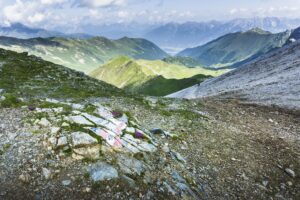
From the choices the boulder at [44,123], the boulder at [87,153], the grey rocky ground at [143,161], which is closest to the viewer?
the grey rocky ground at [143,161]

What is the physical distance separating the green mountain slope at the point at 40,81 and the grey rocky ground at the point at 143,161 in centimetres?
861

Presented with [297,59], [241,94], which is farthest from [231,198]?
[297,59]

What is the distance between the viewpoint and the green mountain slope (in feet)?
89.7

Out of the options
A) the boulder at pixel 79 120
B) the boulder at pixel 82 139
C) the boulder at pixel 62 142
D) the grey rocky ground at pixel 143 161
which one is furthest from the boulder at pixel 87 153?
the boulder at pixel 79 120

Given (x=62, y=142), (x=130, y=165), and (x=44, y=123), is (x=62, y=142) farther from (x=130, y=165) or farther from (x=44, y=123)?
(x=130, y=165)

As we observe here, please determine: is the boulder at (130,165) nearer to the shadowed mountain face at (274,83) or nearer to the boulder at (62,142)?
the boulder at (62,142)

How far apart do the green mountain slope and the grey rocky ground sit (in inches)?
339

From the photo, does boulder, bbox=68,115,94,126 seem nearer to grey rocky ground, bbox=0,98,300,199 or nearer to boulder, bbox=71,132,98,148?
grey rocky ground, bbox=0,98,300,199

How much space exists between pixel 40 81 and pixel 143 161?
22288 millimetres

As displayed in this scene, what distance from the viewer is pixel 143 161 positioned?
1511cm

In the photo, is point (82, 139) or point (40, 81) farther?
point (40, 81)

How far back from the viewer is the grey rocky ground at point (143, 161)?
1279cm

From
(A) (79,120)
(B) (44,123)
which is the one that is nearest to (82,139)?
(A) (79,120)

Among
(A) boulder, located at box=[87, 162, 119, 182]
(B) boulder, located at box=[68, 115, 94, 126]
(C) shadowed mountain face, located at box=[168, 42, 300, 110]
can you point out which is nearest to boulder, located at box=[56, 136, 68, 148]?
(B) boulder, located at box=[68, 115, 94, 126]
